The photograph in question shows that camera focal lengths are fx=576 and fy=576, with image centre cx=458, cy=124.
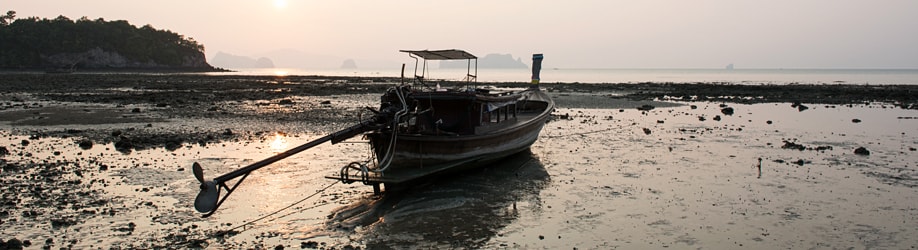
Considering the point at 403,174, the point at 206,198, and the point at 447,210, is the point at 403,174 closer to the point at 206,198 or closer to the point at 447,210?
the point at 447,210

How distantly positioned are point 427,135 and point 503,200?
85.3 inches

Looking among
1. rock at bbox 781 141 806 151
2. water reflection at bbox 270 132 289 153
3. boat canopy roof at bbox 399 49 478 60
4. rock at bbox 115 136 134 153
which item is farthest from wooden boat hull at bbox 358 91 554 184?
rock at bbox 781 141 806 151

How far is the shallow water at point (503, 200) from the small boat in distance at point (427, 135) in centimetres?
44

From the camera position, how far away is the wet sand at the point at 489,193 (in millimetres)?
8938

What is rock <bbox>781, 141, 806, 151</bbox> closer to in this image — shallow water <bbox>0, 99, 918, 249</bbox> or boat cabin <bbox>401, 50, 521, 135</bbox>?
shallow water <bbox>0, 99, 918, 249</bbox>

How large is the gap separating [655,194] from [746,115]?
2095cm

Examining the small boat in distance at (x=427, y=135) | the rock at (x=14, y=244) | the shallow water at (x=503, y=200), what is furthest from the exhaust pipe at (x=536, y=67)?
the rock at (x=14, y=244)

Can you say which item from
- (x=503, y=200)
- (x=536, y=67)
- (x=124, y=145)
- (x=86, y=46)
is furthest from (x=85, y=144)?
(x=86, y=46)

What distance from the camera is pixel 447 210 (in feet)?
34.7

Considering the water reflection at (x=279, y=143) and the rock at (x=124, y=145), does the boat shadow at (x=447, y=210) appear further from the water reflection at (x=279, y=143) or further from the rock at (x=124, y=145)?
the rock at (x=124, y=145)

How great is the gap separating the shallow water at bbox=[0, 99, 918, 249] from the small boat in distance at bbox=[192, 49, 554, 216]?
0.44 m

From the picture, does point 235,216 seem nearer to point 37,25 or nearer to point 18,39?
point 18,39

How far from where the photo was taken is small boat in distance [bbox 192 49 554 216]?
11.1 m

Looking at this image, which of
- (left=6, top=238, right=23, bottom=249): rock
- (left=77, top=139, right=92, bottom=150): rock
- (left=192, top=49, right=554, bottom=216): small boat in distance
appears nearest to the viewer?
(left=6, top=238, right=23, bottom=249): rock
